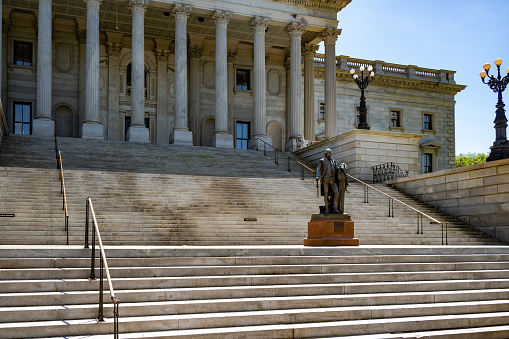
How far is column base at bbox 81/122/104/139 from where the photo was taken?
1288 inches

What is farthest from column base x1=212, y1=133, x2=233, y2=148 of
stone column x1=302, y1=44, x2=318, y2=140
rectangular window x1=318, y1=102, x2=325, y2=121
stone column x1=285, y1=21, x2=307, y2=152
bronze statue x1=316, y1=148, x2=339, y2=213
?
bronze statue x1=316, y1=148, x2=339, y2=213

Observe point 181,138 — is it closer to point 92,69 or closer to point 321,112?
point 92,69

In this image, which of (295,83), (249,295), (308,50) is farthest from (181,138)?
(249,295)

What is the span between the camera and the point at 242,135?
4412 cm

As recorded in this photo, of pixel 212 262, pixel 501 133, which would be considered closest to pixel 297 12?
pixel 501 133

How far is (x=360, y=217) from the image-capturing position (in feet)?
70.2

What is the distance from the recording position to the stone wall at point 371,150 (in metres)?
30.0

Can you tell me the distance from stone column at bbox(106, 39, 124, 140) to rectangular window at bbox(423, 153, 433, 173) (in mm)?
28280

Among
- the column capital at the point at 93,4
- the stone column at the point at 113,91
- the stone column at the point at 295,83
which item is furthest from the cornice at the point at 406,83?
the column capital at the point at 93,4

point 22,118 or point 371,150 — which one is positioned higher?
point 22,118

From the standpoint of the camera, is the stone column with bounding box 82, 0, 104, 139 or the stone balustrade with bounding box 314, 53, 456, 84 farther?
the stone balustrade with bounding box 314, 53, 456, 84

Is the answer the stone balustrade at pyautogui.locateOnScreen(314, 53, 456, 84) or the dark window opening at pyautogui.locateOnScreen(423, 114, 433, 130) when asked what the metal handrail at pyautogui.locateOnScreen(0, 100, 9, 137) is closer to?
the stone balustrade at pyautogui.locateOnScreen(314, 53, 456, 84)

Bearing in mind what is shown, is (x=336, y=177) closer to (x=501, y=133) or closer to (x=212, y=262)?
(x=212, y=262)

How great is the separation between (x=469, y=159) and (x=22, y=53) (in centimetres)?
7092
